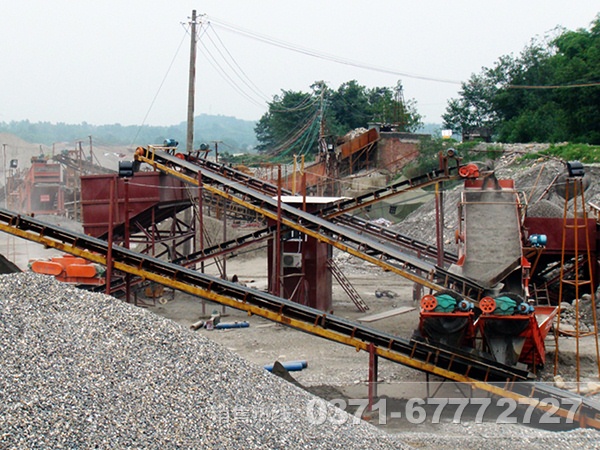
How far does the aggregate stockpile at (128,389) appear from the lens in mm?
7734

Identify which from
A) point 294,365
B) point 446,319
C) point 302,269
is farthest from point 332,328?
point 302,269

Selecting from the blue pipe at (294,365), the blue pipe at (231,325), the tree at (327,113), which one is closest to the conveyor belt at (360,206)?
the blue pipe at (231,325)

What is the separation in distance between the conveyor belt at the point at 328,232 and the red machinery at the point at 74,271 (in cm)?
313

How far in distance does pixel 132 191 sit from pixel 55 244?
18.0 ft

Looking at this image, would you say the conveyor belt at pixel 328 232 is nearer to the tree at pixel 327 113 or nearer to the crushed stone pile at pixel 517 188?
the crushed stone pile at pixel 517 188

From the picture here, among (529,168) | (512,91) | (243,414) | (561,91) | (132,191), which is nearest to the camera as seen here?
(243,414)

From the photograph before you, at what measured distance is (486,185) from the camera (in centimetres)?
1753

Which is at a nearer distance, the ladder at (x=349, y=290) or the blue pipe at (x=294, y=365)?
the blue pipe at (x=294, y=365)

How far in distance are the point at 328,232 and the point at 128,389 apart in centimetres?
987

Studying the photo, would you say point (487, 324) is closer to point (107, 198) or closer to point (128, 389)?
point (128, 389)

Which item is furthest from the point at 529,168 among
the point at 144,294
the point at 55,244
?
the point at 55,244

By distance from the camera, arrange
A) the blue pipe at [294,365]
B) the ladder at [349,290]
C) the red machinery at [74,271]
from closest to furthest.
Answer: the blue pipe at [294,365] < the red machinery at [74,271] < the ladder at [349,290]

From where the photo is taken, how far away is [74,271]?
66.8ft

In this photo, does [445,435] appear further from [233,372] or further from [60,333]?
[60,333]
